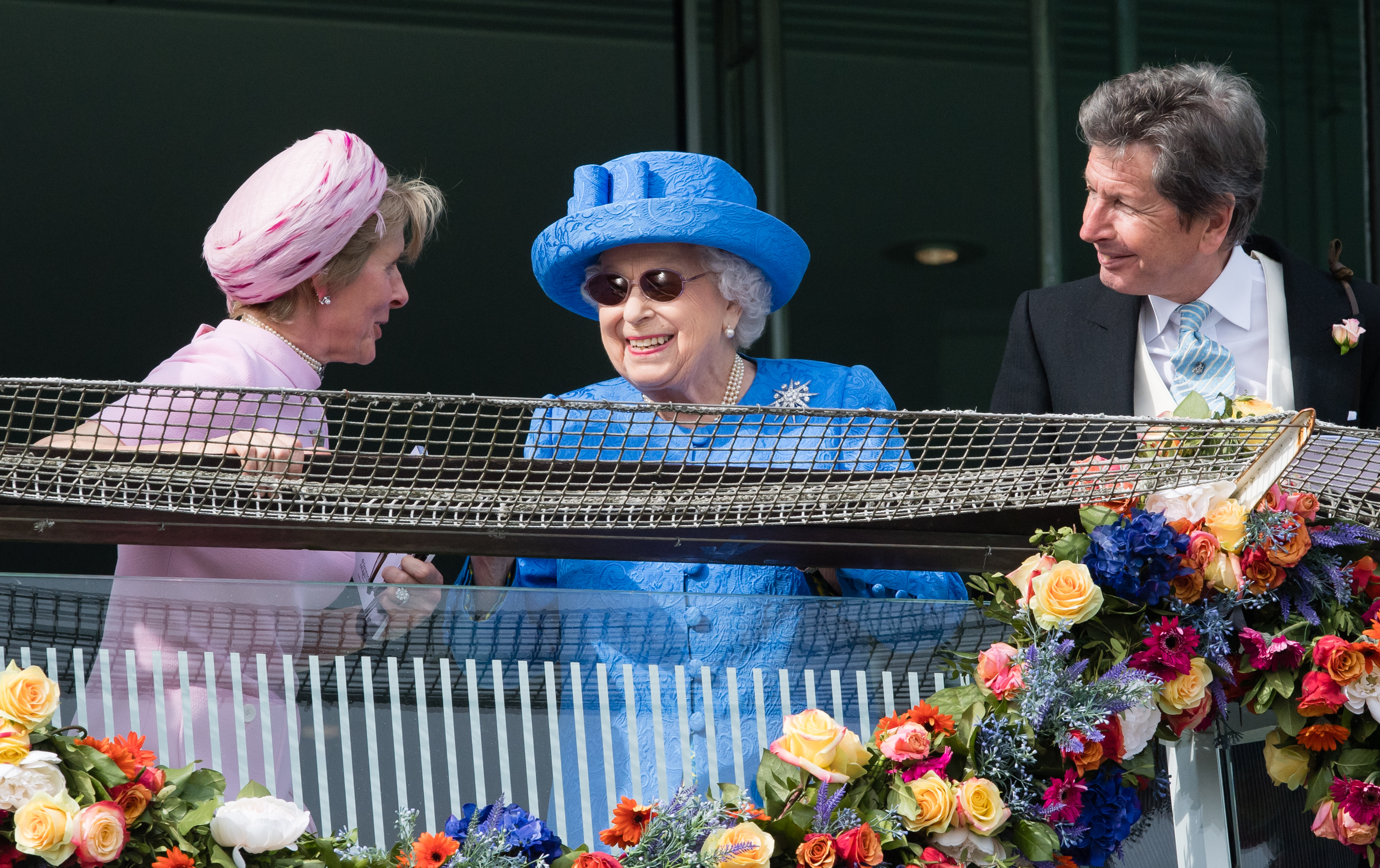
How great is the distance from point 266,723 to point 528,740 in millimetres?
271

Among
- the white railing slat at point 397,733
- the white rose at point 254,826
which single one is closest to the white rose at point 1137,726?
the white railing slat at point 397,733

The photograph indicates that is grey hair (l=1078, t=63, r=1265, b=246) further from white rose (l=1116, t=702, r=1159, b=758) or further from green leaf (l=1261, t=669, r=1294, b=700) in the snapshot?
white rose (l=1116, t=702, r=1159, b=758)

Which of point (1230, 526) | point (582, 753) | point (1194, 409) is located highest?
point (1194, 409)

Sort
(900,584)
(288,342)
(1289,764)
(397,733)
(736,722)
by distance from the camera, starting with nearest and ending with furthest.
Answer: (397,733)
(736,722)
(1289,764)
(900,584)
(288,342)

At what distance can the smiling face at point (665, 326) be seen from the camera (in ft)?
7.18

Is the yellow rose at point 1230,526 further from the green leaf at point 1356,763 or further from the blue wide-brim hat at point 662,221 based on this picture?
the blue wide-brim hat at point 662,221

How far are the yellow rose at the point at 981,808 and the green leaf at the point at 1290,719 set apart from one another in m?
0.40

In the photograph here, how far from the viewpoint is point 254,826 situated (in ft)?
4.34

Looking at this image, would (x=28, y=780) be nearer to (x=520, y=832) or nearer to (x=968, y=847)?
(x=520, y=832)

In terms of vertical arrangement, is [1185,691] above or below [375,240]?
below

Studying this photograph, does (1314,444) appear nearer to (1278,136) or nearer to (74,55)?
(1278,136)

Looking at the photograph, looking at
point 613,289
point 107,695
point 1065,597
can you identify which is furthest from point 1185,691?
point 107,695

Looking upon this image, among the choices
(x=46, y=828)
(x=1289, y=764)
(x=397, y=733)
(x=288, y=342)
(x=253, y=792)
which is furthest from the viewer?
(x=288, y=342)

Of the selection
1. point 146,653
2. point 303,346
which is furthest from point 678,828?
point 303,346
